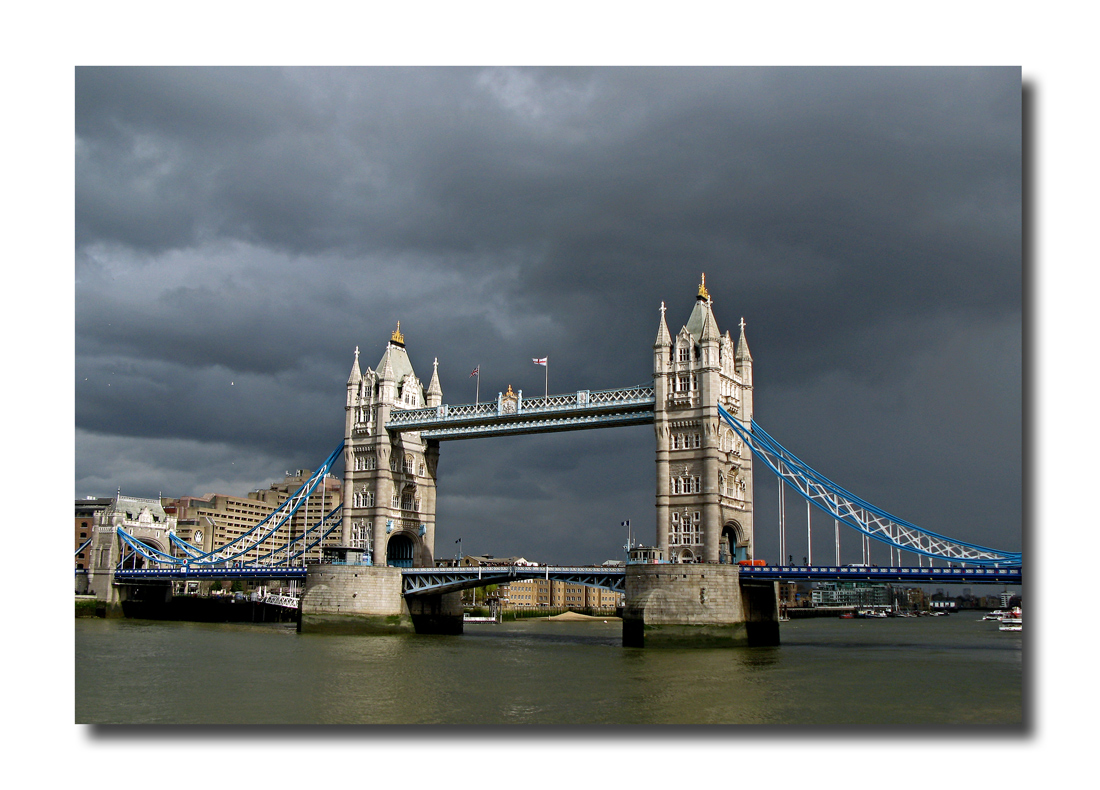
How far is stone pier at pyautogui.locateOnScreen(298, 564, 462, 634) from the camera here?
82062 millimetres

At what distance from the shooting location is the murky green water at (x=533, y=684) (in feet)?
116

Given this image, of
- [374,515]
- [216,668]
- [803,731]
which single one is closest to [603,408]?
[374,515]

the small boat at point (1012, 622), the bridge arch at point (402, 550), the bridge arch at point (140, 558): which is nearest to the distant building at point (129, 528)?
the bridge arch at point (140, 558)

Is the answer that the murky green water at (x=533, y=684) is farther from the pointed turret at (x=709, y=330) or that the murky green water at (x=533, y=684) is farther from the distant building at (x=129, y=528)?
the distant building at (x=129, y=528)

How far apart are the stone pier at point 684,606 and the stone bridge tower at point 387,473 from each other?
98.4 feet

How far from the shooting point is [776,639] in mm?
71500

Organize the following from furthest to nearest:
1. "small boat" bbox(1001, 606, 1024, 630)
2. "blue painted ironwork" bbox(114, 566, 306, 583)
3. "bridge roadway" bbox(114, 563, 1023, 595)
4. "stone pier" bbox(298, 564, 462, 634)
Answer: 1. "small boat" bbox(1001, 606, 1024, 630)
2. "blue painted ironwork" bbox(114, 566, 306, 583)
3. "stone pier" bbox(298, 564, 462, 634)
4. "bridge roadway" bbox(114, 563, 1023, 595)

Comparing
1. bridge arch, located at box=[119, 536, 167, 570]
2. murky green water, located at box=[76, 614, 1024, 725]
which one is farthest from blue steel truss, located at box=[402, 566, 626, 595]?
bridge arch, located at box=[119, 536, 167, 570]

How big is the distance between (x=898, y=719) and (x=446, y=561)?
60.1m

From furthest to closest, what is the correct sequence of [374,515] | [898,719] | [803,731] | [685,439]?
[374,515], [685,439], [898,719], [803,731]

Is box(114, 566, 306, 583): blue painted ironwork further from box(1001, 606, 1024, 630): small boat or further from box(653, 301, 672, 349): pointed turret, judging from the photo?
box(1001, 606, 1024, 630): small boat

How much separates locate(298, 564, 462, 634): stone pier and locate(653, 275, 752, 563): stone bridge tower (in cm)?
2350

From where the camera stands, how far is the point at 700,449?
240 feet

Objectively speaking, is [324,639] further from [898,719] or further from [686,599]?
[898,719]
